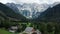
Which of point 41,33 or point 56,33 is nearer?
point 56,33

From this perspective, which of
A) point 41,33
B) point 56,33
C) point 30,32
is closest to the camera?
point 56,33

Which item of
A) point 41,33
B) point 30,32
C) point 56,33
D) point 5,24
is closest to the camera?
point 56,33

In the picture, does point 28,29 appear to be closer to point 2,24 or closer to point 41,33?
point 2,24

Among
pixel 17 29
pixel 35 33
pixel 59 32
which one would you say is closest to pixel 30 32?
pixel 35 33

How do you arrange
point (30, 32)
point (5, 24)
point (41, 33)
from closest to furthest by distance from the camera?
point (41, 33) < point (30, 32) < point (5, 24)

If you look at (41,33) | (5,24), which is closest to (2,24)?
(5,24)

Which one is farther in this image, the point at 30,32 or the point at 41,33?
the point at 30,32

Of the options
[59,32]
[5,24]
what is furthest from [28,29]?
[59,32]

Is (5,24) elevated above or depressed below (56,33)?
above

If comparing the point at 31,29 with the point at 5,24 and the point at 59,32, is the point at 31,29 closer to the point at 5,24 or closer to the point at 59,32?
the point at 5,24
